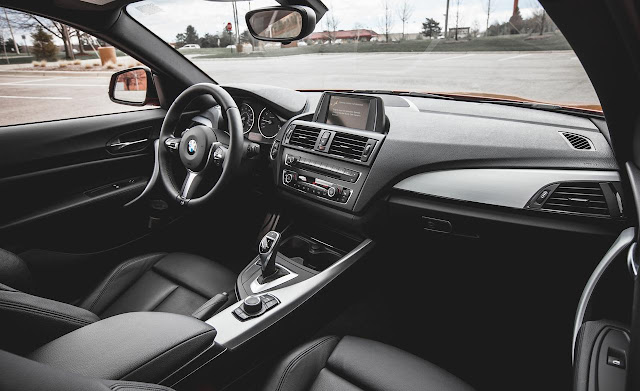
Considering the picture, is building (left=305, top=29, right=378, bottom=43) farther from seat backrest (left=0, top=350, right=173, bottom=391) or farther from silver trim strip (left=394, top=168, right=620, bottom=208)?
seat backrest (left=0, top=350, right=173, bottom=391)

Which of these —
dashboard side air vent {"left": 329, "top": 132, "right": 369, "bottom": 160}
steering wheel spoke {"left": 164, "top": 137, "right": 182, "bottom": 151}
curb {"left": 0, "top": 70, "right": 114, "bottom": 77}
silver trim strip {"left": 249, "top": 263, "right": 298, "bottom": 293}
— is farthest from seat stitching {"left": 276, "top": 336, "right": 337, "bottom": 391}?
curb {"left": 0, "top": 70, "right": 114, "bottom": 77}

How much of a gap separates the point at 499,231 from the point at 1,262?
1.90m

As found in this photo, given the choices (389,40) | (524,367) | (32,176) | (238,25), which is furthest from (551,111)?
(32,176)

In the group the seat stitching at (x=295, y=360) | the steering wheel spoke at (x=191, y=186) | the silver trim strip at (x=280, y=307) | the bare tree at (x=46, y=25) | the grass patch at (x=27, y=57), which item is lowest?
the seat stitching at (x=295, y=360)

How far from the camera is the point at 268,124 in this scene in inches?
102

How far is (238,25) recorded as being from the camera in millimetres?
2400

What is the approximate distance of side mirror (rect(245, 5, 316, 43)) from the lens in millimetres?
2012

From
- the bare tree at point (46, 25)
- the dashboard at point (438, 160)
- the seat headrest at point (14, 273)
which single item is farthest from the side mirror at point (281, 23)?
the seat headrest at point (14, 273)

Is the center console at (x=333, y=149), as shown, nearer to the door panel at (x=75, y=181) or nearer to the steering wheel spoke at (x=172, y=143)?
the steering wheel spoke at (x=172, y=143)

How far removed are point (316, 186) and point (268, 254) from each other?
429 millimetres

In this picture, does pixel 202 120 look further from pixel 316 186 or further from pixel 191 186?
pixel 316 186

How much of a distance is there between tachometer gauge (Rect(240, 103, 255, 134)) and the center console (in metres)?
0.31

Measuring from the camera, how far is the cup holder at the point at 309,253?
224 cm

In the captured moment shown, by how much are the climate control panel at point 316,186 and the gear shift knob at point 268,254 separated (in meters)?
0.32
